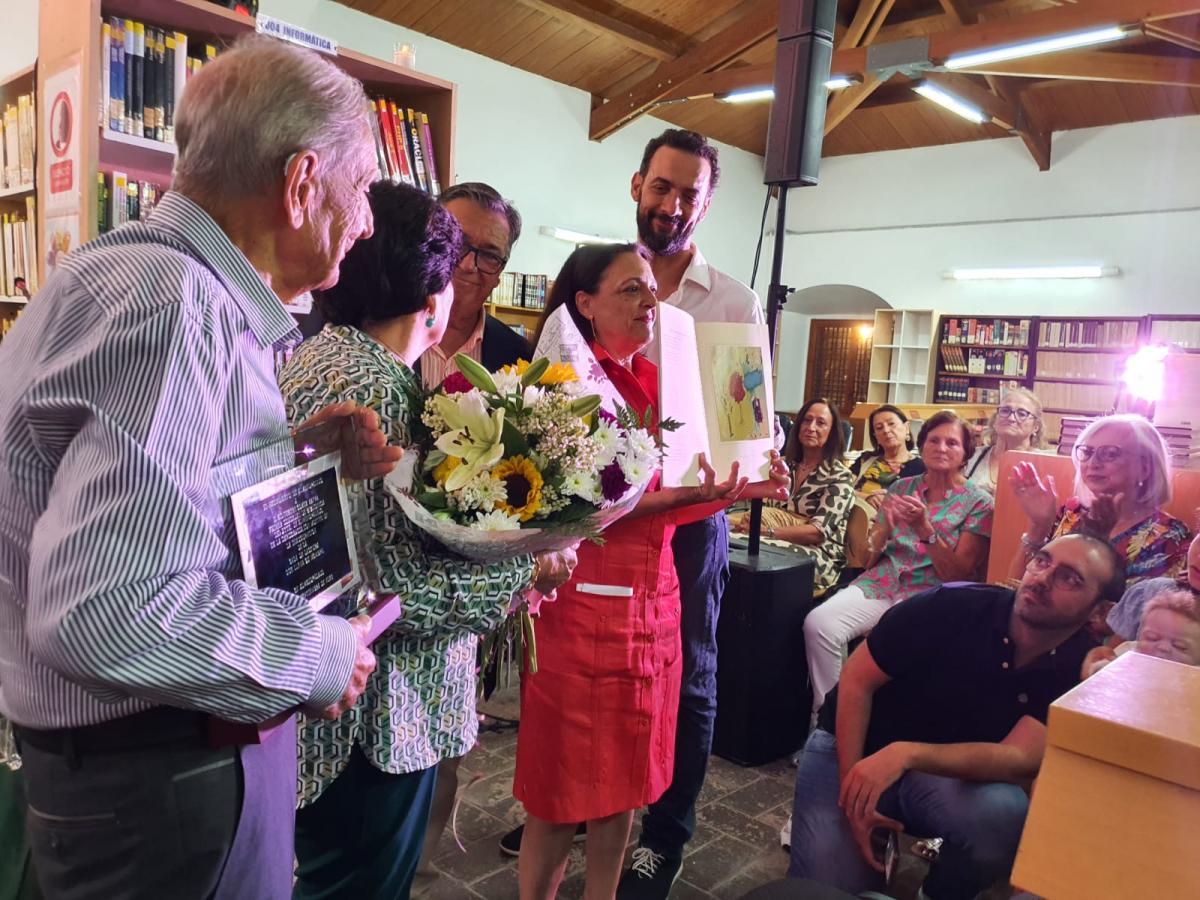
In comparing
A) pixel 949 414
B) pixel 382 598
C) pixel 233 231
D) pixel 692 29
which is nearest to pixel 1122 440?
pixel 949 414

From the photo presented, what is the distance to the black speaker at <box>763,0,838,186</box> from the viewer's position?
2621 millimetres

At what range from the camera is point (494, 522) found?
3.78 ft

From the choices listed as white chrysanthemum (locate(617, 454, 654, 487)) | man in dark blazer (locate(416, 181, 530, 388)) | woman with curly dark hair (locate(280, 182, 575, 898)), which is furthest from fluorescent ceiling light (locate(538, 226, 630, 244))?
white chrysanthemum (locate(617, 454, 654, 487))

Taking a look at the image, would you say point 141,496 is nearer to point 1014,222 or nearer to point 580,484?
point 580,484

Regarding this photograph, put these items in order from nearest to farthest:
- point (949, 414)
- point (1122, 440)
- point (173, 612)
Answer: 1. point (173, 612)
2. point (1122, 440)
3. point (949, 414)

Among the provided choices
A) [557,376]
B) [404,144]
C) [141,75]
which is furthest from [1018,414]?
[141,75]

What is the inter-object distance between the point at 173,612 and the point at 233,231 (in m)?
0.42

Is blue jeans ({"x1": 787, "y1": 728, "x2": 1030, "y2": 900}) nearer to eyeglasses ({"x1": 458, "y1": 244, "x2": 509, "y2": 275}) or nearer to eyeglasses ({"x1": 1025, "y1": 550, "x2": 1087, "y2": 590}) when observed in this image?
eyeglasses ({"x1": 1025, "y1": 550, "x2": 1087, "y2": 590})

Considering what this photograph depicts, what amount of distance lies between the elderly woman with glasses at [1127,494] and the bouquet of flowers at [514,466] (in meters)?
1.70

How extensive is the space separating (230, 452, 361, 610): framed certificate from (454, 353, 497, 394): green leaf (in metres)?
0.25

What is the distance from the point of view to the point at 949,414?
12.5ft

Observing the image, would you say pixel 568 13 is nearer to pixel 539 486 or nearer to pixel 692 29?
pixel 692 29

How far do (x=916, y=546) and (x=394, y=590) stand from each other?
2882mm

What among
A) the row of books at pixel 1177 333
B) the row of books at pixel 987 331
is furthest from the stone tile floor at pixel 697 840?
the row of books at pixel 987 331
